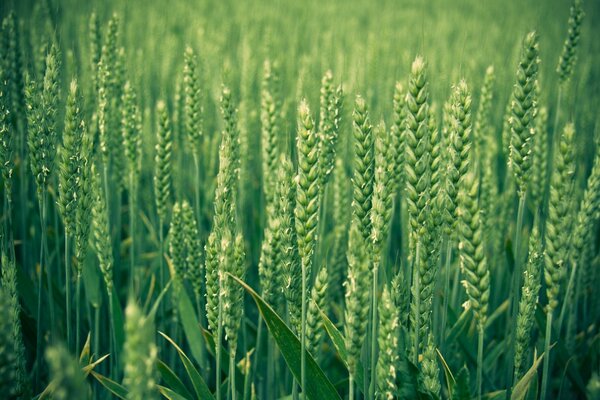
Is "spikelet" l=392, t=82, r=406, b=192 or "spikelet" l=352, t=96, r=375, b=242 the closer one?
"spikelet" l=352, t=96, r=375, b=242

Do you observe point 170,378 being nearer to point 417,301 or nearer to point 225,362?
point 225,362

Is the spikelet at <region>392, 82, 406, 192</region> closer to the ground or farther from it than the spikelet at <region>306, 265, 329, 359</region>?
farther from it

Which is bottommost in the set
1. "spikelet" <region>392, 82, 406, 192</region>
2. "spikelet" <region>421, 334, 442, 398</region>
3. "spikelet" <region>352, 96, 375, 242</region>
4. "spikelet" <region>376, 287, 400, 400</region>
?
"spikelet" <region>421, 334, 442, 398</region>

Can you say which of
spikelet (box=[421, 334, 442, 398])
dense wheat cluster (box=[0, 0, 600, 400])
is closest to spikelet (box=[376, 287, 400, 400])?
dense wheat cluster (box=[0, 0, 600, 400])

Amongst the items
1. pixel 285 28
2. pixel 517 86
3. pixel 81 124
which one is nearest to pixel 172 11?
pixel 285 28

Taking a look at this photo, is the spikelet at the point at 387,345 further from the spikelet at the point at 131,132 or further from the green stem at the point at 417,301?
the spikelet at the point at 131,132

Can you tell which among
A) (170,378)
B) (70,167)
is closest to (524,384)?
(170,378)

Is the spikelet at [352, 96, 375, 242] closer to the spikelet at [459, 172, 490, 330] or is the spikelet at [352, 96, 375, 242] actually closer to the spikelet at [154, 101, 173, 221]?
the spikelet at [459, 172, 490, 330]

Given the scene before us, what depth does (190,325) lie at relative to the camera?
184 cm

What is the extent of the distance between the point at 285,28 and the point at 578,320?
4.40m

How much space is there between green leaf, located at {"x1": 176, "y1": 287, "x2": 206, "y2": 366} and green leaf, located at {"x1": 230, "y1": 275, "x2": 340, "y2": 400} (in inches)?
20.3

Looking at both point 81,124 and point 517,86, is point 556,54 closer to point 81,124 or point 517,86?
point 517,86

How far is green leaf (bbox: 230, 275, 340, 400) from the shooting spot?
1.40 meters

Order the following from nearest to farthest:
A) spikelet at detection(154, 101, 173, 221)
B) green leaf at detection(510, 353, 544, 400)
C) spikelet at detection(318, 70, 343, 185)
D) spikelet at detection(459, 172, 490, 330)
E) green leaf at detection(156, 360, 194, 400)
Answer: spikelet at detection(459, 172, 490, 330), green leaf at detection(510, 353, 544, 400), green leaf at detection(156, 360, 194, 400), spikelet at detection(318, 70, 343, 185), spikelet at detection(154, 101, 173, 221)
